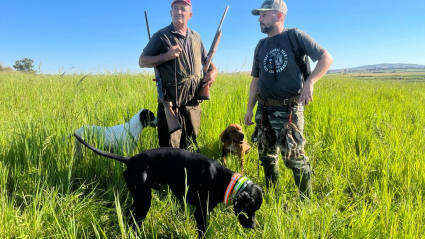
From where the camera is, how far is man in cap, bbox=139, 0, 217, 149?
2881 mm

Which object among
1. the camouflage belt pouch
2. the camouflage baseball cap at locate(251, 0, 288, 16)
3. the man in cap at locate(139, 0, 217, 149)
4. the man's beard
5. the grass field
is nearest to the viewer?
the grass field

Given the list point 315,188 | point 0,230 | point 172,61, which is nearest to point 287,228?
point 315,188

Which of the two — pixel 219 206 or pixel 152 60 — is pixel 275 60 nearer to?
pixel 152 60

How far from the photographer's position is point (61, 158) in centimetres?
261

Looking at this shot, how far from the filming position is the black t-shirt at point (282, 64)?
2.29 metres

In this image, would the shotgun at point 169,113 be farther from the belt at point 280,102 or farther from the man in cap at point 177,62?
the belt at point 280,102

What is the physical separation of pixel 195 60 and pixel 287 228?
2.18 metres

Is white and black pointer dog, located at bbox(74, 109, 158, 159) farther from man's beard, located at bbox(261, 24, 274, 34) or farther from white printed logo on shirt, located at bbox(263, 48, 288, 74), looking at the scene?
man's beard, located at bbox(261, 24, 274, 34)

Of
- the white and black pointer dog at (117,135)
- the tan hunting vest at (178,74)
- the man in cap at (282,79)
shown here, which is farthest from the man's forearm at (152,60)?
the man in cap at (282,79)

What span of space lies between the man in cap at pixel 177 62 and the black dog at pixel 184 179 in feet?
3.33

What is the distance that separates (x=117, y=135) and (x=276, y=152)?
2118 mm

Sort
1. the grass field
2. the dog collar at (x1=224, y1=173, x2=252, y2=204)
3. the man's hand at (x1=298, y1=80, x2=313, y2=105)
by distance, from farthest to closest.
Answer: the man's hand at (x1=298, y1=80, x2=313, y2=105) < the dog collar at (x1=224, y1=173, x2=252, y2=204) < the grass field

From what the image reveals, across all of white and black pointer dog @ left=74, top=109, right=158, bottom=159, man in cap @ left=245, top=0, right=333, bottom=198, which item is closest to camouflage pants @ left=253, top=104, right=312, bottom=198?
man in cap @ left=245, top=0, right=333, bottom=198

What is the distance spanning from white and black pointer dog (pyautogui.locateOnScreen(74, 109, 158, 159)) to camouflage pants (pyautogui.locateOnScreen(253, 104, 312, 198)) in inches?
60.5
